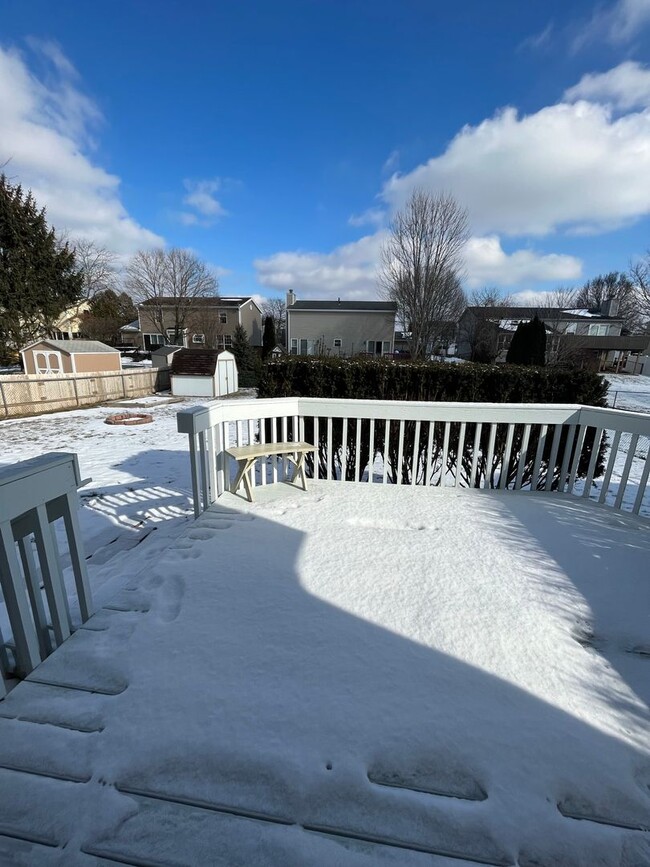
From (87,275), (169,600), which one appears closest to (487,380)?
(169,600)

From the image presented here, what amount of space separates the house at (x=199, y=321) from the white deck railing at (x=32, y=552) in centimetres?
3028

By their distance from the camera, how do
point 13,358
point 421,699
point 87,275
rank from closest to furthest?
point 421,699 → point 13,358 → point 87,275

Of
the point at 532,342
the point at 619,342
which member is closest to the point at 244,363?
the point at 532,342

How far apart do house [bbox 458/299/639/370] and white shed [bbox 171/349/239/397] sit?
17.1 metres

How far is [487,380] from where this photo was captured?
417cm

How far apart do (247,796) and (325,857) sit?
0.91 feet

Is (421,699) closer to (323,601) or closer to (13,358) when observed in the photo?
(323,601)

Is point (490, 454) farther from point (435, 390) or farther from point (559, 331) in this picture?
point (559, 331)

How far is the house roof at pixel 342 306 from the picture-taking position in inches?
983

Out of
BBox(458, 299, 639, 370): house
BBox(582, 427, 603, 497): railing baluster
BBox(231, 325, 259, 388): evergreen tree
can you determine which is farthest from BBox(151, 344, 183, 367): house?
BBox(458, 299, 639, 370): house

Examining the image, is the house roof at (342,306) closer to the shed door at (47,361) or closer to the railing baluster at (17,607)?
the shed door at (47,361)

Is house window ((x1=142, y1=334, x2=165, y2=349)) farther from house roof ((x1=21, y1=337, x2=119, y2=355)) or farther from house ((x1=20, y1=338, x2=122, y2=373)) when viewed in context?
house ((x1=20, y1=338, x2=122, y2=373))

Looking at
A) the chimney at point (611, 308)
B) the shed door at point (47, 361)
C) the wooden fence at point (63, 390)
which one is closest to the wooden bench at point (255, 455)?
the wooden fence at point (63, 390)

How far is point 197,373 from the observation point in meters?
15.8
